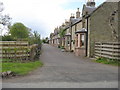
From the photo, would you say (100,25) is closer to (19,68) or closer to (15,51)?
(15,51)

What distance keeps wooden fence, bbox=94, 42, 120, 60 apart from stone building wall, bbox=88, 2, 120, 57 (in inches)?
87.9

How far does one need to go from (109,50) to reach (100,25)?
19.8ft

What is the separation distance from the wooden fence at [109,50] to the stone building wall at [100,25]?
2232mm

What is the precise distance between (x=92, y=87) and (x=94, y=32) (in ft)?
50.9

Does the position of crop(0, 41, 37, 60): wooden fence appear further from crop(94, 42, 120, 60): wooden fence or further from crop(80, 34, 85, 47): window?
crop(80, 34, 85, 47): window

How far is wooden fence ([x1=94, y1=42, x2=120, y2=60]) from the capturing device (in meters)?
15.6

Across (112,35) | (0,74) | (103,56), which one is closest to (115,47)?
(103,56)

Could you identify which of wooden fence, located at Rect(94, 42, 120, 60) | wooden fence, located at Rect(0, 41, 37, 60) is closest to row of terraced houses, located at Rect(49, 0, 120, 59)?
wooden fence, located at Rect(94, 42, 120, 60)

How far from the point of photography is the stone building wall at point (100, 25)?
21.1m

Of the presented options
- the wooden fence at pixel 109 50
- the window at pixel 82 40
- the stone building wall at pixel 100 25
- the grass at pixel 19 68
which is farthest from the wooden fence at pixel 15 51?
the window at pixel 82 40

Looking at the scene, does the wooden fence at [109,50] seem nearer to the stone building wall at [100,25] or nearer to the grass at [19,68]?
the stone building wall at [100,25]

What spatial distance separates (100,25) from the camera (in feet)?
71.5

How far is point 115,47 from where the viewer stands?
15.6 m

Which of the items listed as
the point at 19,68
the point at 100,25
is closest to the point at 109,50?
the point at 100,25
